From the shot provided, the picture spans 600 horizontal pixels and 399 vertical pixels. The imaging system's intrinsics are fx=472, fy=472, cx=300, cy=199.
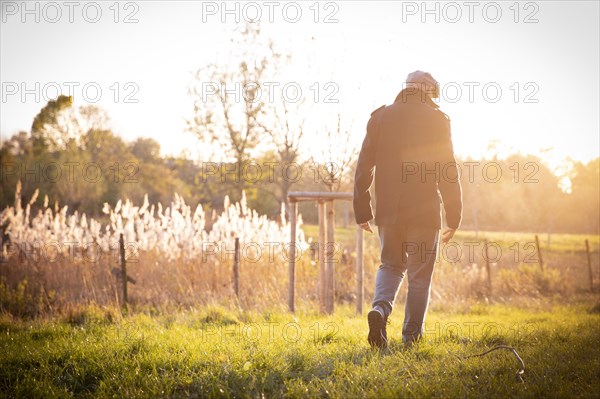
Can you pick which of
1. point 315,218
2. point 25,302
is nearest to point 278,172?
point 315,218

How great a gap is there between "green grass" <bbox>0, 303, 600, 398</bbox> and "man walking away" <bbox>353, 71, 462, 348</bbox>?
36cm

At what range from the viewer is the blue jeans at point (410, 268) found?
371 centimetres

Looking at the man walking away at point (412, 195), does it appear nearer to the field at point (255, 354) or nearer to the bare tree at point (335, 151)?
the field at point (255, 354)

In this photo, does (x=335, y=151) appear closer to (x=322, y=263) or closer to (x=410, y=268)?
(x=322, y=263)

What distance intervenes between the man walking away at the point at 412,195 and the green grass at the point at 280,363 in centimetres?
36

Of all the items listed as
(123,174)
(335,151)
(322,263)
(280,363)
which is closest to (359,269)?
(322,263)

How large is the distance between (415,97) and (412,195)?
844mm

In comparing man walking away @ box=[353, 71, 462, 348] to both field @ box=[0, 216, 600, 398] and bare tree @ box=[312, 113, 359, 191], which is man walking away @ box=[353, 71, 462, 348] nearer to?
field @ box=[0, 216, 600, 398]

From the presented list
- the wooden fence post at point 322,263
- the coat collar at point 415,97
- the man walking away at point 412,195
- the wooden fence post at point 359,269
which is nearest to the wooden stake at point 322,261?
the wooden fence post at point 322,263

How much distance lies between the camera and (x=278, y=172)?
2248cm

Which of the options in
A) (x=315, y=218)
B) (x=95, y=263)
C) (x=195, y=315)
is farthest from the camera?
(x=315, y=218)

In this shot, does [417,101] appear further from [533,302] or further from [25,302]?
[533,302]

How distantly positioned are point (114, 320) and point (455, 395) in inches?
156

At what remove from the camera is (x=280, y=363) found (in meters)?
3.27
